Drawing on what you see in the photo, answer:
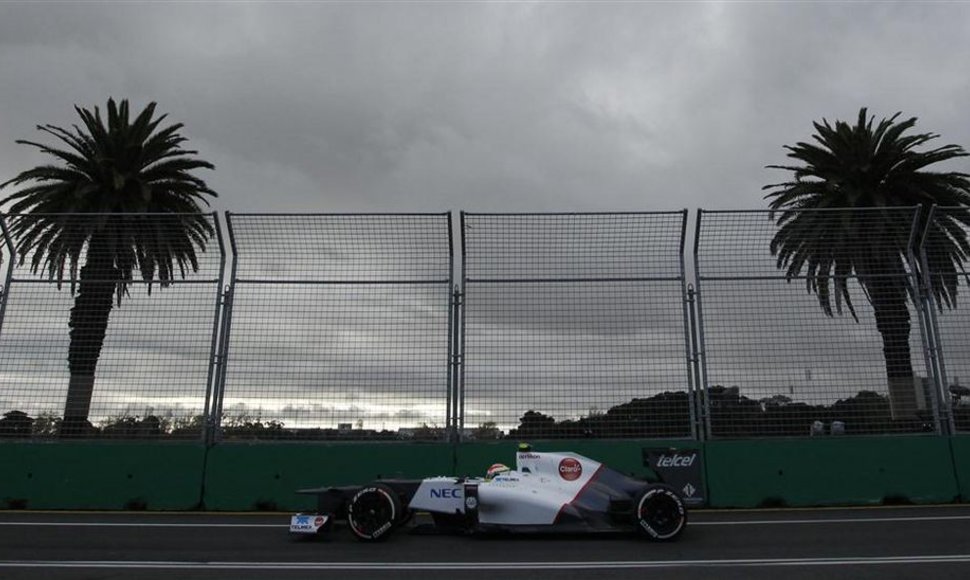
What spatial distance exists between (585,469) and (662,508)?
32.8 inches

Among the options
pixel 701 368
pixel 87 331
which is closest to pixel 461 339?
pixel 701 368

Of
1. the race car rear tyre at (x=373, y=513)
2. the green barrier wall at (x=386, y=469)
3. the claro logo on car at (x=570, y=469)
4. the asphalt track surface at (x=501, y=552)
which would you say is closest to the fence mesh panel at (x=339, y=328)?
the green barrier wall at (x=386, y=469)

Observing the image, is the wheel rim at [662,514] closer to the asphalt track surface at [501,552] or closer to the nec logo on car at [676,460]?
the asphalt track surface at [501,552]

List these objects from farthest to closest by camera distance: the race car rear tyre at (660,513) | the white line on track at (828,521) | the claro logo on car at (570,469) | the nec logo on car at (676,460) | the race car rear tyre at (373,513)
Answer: the nec logo on car at (676,460)
the white line on track at (828,521)
the claro logo on car at (570,469)
the race car rear tyre at (373,513)
the race car rear tyre at (660,513)

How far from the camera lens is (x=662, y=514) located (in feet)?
20.8

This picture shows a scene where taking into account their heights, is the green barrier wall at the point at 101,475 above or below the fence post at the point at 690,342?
below

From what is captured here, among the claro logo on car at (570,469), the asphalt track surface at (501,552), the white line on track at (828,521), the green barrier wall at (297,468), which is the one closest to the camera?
the asphalt track surface at (501,552)

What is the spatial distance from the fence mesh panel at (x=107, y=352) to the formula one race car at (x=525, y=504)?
11.5 feet

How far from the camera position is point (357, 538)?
6.48 meters

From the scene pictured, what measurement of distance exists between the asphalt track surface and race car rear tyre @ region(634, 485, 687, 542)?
153mm

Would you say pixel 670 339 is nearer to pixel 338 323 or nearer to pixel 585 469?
pixel 585 469

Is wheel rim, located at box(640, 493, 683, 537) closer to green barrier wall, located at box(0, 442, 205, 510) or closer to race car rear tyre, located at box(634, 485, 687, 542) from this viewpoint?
race car rear tyre, located at box(634, 485, 687, 542)

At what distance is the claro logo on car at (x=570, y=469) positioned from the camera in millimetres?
6711

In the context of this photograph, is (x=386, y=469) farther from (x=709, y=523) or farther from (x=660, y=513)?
(x=709, y=523)
